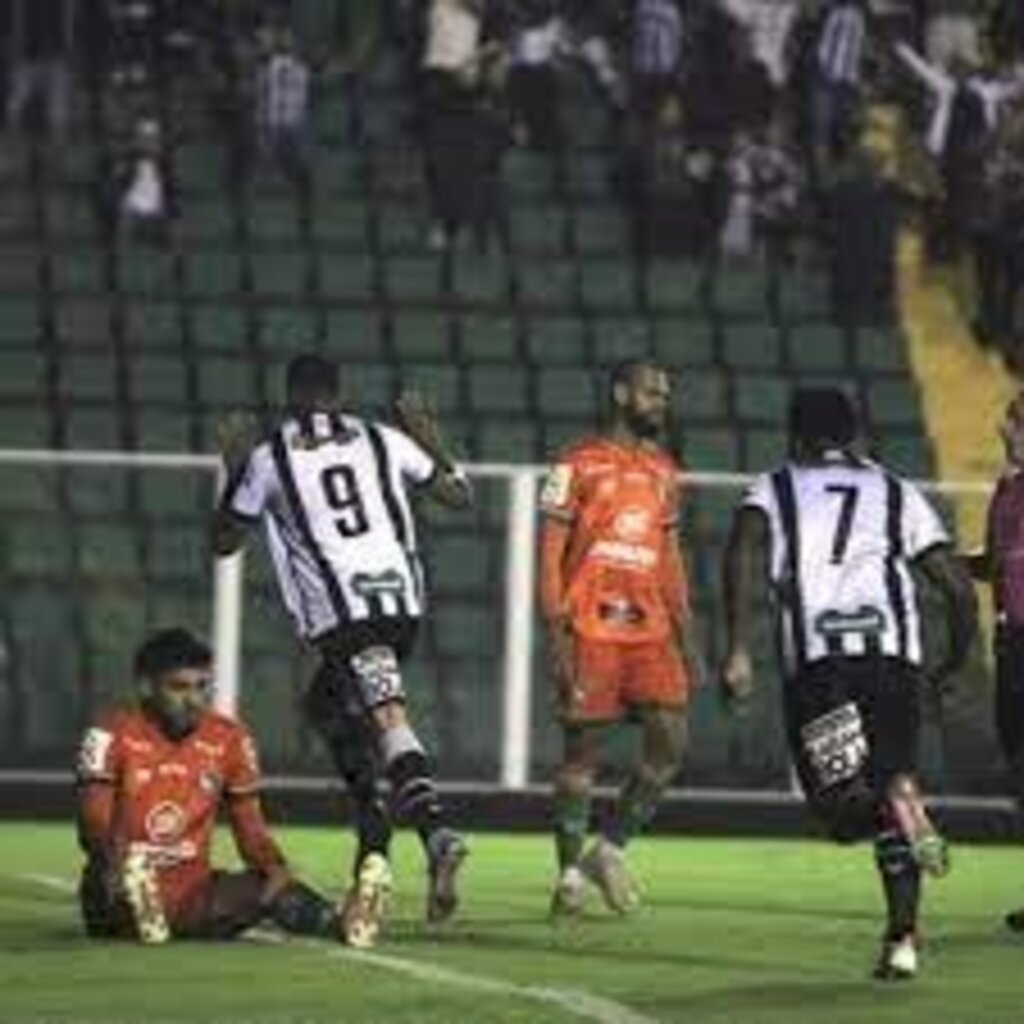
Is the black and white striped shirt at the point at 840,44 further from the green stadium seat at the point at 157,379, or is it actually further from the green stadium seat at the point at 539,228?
the green stadium seat at the point at 157,379

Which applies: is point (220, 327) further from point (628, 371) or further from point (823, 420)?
point (823, 420)

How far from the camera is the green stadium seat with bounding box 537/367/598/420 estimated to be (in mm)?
24625

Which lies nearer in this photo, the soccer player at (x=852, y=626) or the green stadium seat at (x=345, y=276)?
the soccer player at (x=852, y=626)

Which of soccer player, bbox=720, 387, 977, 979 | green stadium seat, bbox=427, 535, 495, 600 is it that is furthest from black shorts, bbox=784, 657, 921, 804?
green stadium seat, bbox=427, 535, 495, 600

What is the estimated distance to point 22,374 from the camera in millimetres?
24156

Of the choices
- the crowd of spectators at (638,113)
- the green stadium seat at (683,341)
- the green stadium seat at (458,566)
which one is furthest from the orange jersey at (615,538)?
the green stadium seat at (683,341)

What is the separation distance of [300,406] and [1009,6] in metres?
15.1

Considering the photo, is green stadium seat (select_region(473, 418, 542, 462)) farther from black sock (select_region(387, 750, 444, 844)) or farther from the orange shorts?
black sock (select_region(387, 750, 444, 844))

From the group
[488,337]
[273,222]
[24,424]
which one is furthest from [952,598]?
[273,222]

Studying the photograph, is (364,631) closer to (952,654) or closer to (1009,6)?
(952,654)

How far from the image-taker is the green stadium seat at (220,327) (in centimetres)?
2483

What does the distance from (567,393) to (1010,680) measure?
10.7 m

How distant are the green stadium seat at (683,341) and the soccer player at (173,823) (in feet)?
41.8

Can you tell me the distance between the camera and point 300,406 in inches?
523
